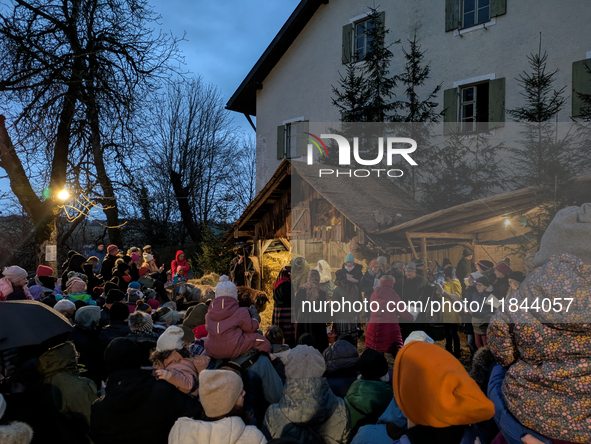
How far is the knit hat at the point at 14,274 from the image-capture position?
558cm

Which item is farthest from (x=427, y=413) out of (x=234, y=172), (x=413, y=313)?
(x=234, y=172)

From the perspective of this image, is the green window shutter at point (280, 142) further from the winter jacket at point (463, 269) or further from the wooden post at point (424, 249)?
the winter jacket at point (463, 269)

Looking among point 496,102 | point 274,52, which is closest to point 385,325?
point 496,102

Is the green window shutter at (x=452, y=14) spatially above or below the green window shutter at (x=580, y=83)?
above

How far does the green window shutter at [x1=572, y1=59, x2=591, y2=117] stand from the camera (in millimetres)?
10797

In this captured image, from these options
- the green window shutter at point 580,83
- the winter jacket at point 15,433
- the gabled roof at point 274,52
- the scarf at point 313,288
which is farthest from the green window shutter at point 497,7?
the winter jacket at point 15,433

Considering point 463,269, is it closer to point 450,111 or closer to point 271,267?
point 271,267

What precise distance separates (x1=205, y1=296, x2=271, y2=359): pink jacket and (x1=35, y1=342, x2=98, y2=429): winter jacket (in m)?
1.24

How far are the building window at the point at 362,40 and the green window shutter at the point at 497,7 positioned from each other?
4035 mm

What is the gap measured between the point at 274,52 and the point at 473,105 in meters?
8.03

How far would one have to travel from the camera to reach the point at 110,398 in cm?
262

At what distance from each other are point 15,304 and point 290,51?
15.6 metres

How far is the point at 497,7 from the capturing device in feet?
40.6

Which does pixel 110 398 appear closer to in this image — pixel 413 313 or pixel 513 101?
pixel 413 313
